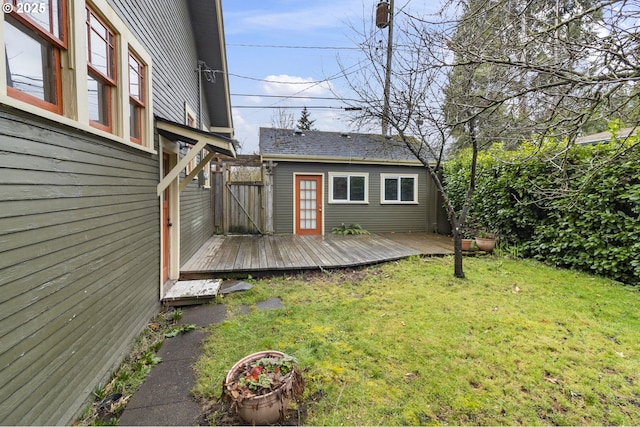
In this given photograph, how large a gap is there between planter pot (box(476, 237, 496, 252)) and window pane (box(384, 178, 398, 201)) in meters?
3.78

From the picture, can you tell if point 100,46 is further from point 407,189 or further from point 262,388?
point 407,189

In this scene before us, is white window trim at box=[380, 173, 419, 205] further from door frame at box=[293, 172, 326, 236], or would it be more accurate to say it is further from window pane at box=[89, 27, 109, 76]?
window pane at box=[89, 27, 109, 76]

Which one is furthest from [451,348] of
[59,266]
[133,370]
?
[59,266]

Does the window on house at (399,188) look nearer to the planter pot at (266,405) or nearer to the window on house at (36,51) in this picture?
the planter pot at (266,405)

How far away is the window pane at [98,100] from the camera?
234 centimetres

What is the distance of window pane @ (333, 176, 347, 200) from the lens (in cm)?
974

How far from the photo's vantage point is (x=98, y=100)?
2488mm

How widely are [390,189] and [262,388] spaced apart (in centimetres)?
888

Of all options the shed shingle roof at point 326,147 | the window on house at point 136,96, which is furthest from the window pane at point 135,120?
the shed shingle roof at point 326,147

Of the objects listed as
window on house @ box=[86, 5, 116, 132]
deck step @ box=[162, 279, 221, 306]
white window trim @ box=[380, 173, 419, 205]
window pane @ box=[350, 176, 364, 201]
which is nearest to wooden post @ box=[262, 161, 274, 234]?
Result: window pane @ box=[350, 176, 364, 201]

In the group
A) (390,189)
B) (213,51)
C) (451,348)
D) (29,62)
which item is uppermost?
(213,51)

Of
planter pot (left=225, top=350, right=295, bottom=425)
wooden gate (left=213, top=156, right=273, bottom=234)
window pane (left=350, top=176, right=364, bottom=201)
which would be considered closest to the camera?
planter pot (left=225, top=350, right=295, bottom=425)

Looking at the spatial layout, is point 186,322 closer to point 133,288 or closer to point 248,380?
point 133,288

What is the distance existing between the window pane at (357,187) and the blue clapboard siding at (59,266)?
754 cm
